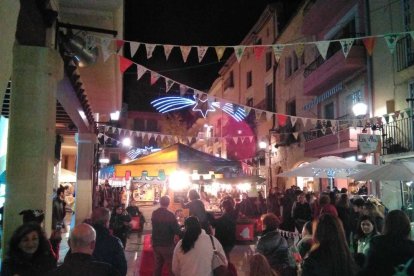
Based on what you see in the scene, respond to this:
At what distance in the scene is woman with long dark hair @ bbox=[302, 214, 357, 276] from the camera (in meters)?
3.89

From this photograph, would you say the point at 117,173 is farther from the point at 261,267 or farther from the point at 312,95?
the point at 312,95

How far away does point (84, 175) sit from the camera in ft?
48.0

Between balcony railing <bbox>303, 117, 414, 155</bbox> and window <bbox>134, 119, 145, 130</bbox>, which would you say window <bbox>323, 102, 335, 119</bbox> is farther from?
window <bbox>134, 119, 145, 130</bbox>

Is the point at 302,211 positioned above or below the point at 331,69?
below

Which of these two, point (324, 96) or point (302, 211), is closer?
point (302, 211)

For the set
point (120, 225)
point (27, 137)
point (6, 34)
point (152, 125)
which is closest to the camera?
point (6, 34)

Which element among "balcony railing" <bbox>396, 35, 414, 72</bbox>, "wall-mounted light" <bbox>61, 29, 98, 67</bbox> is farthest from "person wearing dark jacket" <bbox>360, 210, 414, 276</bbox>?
"balcony railing" <bbox>396, 35, 414, 72</bbox>

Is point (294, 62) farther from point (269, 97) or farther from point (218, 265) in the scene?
point (218, 265)

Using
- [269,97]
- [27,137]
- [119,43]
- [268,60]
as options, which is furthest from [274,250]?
[268,60]

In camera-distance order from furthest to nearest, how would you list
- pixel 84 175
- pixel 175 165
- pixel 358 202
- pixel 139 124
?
pixel 139 124, pixel 84 175, pixel 175 165, pixel 358 202

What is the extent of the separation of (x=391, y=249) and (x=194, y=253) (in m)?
2.28

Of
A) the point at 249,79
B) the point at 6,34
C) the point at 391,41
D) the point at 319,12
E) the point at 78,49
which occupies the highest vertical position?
the point at 249,79

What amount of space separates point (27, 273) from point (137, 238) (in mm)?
11533

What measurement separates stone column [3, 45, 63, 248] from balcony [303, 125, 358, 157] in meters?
13.5
